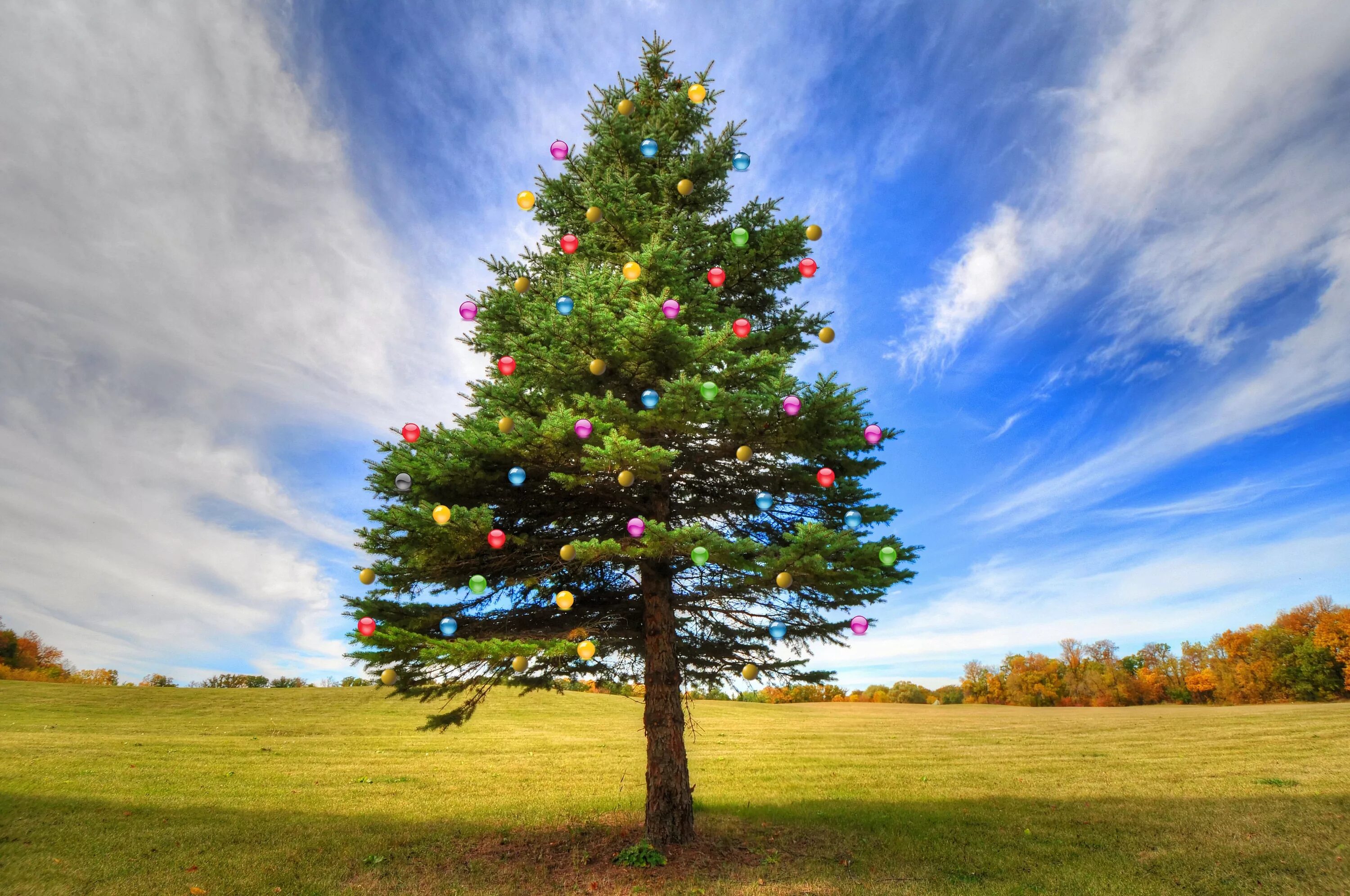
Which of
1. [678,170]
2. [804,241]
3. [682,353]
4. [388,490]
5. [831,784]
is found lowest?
[831,784]

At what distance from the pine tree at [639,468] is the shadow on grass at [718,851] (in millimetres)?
1432

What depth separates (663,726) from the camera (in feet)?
26.2

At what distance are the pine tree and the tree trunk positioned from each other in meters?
0.03

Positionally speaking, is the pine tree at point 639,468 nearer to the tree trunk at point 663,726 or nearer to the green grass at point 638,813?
the tree trunk at point 663,726

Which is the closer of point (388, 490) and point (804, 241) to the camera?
point (388, 490)

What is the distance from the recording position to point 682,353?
294 inches

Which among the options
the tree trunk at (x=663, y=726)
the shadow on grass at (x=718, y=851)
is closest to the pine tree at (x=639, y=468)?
the tree trunk at (x=663, y=726)

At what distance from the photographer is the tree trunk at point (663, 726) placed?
7863 mm

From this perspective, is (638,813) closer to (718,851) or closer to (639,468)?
(718,851)

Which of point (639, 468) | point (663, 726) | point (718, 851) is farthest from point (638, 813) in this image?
point (639, 468)

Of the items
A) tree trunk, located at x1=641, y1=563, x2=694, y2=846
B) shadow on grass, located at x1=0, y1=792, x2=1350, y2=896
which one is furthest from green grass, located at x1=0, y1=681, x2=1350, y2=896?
tree trunk, located at x1=641, y1=563, x2=694, y2=846

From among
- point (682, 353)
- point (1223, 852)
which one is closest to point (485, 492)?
point (682, 353)

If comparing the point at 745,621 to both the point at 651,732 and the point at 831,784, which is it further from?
the point at 831,784

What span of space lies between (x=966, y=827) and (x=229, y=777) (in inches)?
614
